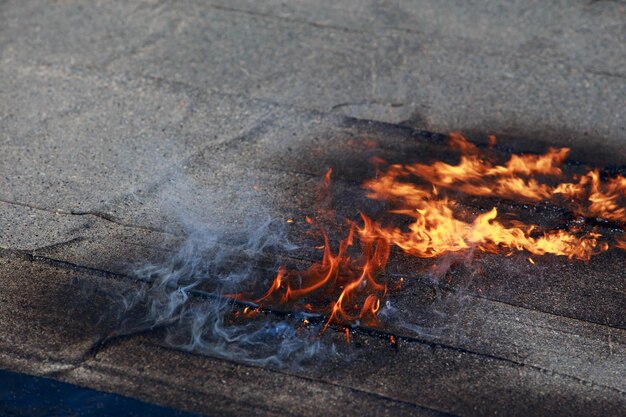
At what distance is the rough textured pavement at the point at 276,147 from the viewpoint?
14.5 feet

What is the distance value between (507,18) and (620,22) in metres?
1.18

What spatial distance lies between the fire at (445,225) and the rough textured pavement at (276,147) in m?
0.19

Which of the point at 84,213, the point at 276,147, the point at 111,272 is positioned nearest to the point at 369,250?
the point at 276,147

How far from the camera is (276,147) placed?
6.21 metres

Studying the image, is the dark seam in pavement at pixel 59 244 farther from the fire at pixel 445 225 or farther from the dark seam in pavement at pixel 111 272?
the fire at pixel 445 225

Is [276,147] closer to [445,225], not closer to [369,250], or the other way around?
[369,250]

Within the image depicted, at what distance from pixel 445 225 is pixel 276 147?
1.57 m

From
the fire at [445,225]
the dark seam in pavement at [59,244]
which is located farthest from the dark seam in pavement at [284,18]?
the dark seam in pavement at [59,244]

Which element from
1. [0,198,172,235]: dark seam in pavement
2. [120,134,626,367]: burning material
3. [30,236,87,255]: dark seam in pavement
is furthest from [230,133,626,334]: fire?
[30,236,87,255]: dark seam in pavement

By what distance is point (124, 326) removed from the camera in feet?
15.3

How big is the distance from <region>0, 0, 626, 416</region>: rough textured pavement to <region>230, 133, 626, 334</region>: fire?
194mm

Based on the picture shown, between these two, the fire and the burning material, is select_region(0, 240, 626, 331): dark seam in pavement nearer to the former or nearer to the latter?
the burning material

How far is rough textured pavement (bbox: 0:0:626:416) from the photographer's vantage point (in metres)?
4.43

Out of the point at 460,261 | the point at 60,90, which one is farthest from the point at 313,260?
the point at 60,90
